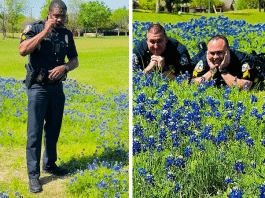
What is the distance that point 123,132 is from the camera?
461 cm

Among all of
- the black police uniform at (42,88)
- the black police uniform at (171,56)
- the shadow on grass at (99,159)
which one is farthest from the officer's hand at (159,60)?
the black police uniform at (42,88)

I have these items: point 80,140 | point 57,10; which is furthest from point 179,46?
point 57,10

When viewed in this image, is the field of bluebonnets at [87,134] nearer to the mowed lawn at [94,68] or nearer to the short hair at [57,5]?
the mowed lawn at [94,68]

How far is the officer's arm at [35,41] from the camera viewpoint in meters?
3.14

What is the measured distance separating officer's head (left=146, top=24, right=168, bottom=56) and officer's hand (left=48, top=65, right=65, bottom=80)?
2.13 meters

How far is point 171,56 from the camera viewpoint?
547cm

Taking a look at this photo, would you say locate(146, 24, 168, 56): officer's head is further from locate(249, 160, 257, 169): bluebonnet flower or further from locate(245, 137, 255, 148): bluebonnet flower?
locate(249, 160, 257, 169): bluebonnet flower

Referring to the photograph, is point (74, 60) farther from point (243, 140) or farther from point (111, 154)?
point (243, 140)

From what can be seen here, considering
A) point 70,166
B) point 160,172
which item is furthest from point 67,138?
point 160,172

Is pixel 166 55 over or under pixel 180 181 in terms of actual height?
over

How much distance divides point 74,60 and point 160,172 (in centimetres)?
134

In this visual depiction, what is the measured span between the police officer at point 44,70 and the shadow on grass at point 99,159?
0.44 metres

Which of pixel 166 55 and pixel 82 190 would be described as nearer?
pixel 82 190

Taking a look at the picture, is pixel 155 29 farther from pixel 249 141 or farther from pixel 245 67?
Result: pixel 249 141
